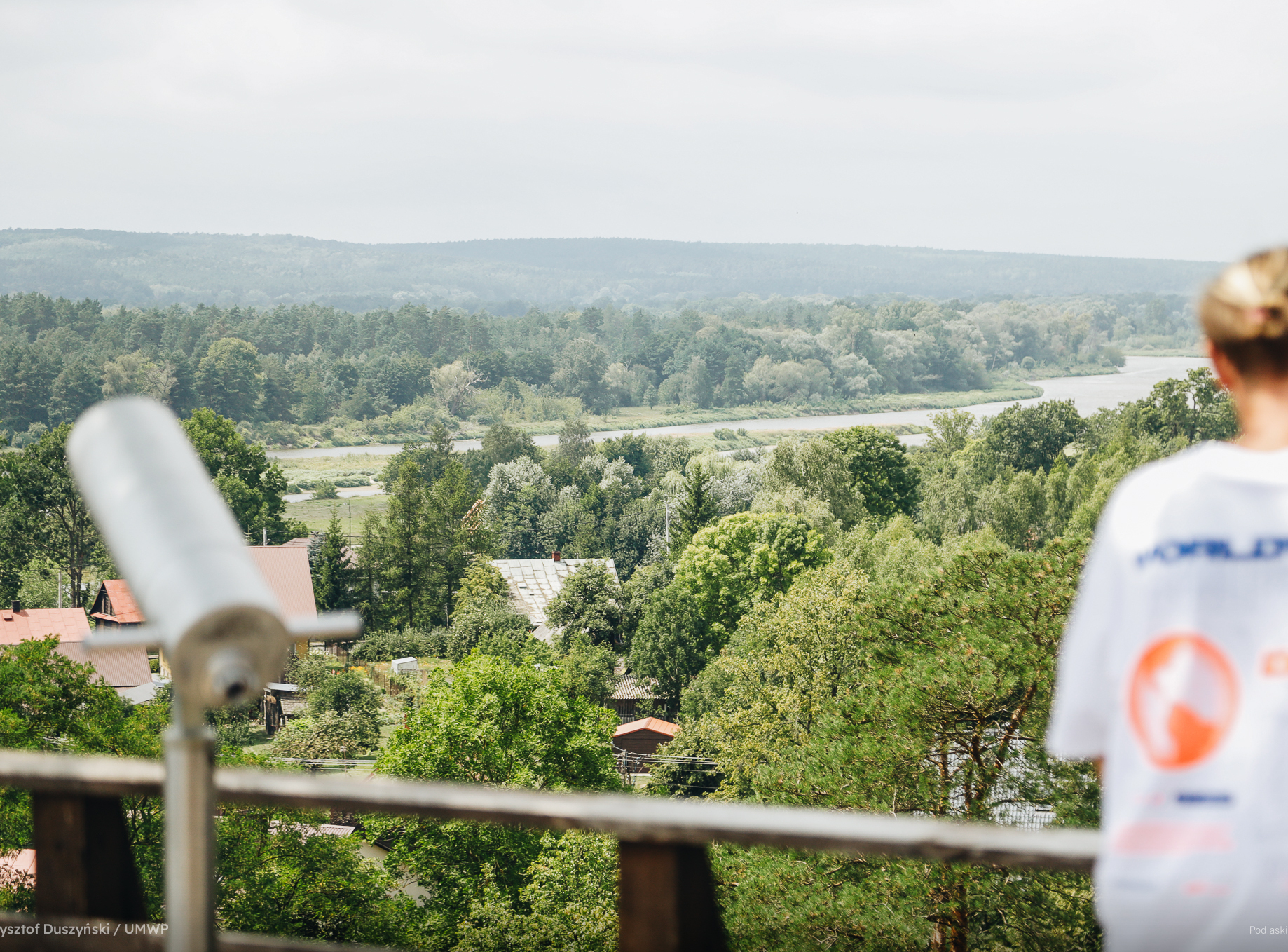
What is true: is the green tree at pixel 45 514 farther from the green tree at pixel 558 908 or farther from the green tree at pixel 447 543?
the green tree at pixel 558 908

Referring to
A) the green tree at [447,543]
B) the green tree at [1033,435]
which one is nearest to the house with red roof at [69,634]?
the green tree at [447,543]

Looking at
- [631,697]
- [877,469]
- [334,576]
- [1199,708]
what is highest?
[1199,708]

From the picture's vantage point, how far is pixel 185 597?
1.74m

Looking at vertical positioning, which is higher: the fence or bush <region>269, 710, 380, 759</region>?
the fence

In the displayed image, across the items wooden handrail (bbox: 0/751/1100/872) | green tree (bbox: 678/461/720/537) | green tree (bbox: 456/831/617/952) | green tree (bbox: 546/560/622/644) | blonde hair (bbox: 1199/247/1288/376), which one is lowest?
green tree (bbox: 546/560/622/644)

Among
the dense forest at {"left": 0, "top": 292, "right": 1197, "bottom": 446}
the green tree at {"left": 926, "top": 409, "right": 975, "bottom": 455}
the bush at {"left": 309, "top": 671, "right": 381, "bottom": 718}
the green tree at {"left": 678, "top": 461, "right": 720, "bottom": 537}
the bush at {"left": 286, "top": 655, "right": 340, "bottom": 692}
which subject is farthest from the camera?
the dense forest at {"left": 0, "top": 292, "right": 1197, "bottom": 446}

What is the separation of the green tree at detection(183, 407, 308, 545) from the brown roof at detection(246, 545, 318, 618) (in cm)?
535

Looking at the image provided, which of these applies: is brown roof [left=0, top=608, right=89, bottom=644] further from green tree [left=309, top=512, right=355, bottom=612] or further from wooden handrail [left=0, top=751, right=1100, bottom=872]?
wooden handrail [left=0, top=751, right=1100, bottom=872]

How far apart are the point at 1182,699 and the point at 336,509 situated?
99336 millimetres

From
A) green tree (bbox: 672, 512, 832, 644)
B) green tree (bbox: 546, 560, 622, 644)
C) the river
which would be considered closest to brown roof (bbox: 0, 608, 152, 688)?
green tree (bbox: 546, 560, 622, 644)

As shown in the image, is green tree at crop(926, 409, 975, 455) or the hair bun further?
green tree at crop(926, 409, 975, 455)

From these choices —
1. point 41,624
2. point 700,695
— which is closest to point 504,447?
point 41,624

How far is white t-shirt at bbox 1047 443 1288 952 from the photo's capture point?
1.59 metres

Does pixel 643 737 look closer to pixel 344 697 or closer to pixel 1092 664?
pixel 344 697
